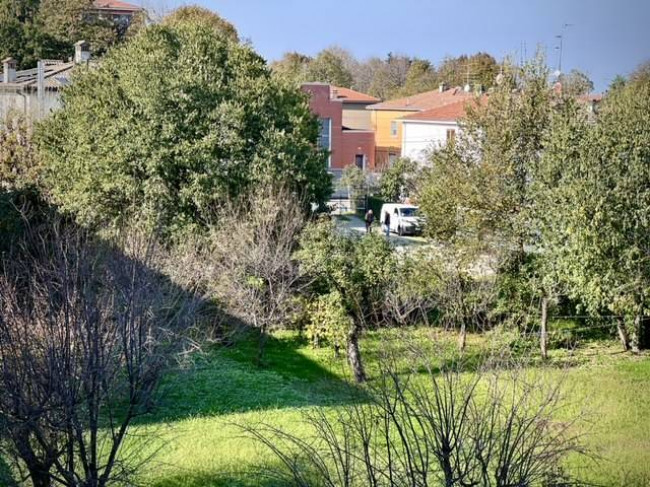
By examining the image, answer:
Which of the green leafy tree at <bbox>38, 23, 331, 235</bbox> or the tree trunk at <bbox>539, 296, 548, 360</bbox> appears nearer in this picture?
the tree trunk at <bbox>539, 296, 548, 360</bbox>

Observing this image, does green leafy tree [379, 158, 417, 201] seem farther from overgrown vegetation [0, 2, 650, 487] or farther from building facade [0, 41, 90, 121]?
overgrown vegetation [0, 2, 650, 487]

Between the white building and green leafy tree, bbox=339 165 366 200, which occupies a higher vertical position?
the white building

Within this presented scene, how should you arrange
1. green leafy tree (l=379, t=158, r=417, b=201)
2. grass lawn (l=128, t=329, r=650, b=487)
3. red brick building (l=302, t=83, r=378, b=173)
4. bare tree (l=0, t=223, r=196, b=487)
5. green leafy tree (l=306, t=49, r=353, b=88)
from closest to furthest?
bare tree (l=0, t=223, r=196, b=487)
grass lawn (l=128, t=329, r=650, b=487)
green leafy tree (l=379, t=158, r=417, b=201)
red brick building (l=302, t=83, r=378, b=173)
green leafy tree (l=306, t=49, r=353, b=88)

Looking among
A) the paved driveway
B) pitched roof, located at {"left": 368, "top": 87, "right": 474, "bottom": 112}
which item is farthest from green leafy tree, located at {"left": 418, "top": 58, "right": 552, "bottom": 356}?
pitched roof, located at {"left": 368, "top": 87, "right": 474, "bottom": 112}

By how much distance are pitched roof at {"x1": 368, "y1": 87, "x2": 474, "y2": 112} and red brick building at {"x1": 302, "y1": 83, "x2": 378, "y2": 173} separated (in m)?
2.06

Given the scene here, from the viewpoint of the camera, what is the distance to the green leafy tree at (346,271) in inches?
672

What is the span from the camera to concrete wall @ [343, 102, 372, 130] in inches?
2132

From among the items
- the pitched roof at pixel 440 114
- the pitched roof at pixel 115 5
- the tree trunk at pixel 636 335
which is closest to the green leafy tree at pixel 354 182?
the pitched roof at pixel 440 114

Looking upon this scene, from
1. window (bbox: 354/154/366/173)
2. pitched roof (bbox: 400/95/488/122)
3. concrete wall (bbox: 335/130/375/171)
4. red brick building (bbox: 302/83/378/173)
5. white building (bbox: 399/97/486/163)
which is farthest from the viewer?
window (bbox: 354/154/366/173)

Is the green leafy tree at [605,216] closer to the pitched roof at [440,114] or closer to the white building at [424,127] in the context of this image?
the white building at [424,127]

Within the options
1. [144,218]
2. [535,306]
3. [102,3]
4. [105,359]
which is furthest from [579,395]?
[102,3]

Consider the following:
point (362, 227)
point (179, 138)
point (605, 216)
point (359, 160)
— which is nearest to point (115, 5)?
point (359, 160)

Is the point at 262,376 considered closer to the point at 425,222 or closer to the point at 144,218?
the point at 144,218

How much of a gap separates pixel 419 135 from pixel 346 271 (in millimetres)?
26858
